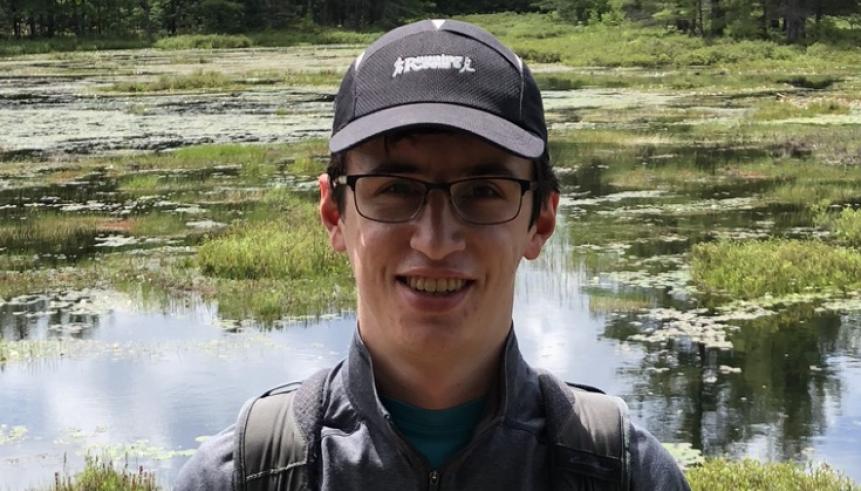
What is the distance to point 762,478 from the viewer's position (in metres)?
6.71

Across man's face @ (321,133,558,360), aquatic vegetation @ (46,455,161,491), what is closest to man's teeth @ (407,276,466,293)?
man's face @ (321,133,558,360)

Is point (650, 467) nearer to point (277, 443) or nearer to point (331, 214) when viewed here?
point (277, 443)

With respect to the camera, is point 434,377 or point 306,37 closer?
point 434,377

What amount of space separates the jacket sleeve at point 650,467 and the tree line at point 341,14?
57106mm

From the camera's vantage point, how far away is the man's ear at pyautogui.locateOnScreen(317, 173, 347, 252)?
2400 millimetres

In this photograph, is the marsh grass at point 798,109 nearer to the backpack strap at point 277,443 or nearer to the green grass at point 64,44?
the backpack strap at point 277,443

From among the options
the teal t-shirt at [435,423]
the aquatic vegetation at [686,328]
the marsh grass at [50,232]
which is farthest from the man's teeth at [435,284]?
the marsh grass at [50,232]

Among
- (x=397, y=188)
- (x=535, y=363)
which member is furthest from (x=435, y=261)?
(x=535, y=363)

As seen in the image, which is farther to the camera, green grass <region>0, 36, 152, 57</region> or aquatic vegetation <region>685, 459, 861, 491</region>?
green grass <region>0, 36, 152, 57</region>

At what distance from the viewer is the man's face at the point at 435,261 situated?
2.12 meters

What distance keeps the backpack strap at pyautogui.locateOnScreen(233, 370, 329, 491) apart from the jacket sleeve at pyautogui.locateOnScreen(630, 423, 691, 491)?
1.86ft

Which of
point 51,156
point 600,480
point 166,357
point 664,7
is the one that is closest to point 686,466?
point 166,357

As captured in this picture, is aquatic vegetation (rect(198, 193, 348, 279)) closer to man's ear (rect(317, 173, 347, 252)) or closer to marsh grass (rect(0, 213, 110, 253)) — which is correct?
marsh grass (rect(0, 213, 110, 253))

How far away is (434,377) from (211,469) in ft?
1.41
